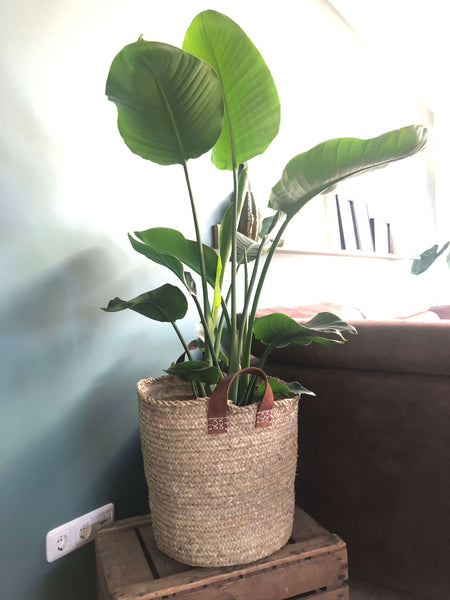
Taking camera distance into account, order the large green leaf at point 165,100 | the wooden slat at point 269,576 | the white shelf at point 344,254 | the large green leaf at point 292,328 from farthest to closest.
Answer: the white shelf at point 344,254, the large green leaf at point 292,328, the wooden slat at point 269,576, the large green leaf at point 165,100

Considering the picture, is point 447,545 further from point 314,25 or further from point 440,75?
point 440,75

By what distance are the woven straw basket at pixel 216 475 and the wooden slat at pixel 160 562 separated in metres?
0.03

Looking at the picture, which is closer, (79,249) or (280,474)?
(280,474)

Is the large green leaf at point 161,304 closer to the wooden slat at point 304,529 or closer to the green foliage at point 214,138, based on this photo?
the green foliage at point 214,138

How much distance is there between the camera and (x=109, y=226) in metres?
1.30

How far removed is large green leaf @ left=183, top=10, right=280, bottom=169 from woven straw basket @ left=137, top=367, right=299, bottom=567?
1.71 feet

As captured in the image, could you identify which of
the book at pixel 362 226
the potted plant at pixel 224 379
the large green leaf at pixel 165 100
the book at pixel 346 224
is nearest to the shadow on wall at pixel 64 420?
the potted plant at pixel 224 379

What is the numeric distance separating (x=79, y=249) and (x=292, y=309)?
0.85 m

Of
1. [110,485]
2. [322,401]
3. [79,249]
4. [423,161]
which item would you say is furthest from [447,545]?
[423,161]

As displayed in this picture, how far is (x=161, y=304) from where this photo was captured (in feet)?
3.46

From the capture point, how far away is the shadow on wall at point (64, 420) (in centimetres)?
105

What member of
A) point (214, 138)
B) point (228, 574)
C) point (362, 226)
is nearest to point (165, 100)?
Result: point (214, 138)

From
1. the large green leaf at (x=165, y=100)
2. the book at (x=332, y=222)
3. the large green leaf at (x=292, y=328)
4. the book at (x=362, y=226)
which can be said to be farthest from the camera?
the book at (x=362, y=226)

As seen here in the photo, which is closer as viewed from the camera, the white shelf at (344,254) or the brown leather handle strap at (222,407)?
the brown leather handle strap at (222,407)
